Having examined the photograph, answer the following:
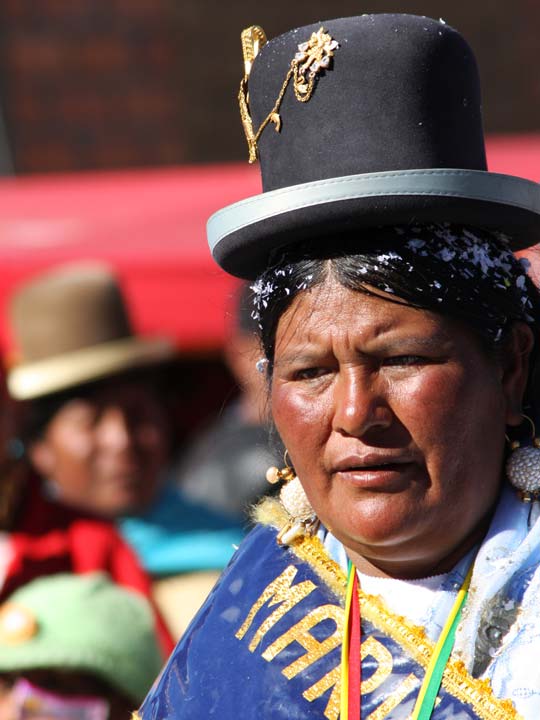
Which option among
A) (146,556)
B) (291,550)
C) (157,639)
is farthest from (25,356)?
(291,550)

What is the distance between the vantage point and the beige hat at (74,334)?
5387 mm

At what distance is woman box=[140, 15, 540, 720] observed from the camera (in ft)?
6.31

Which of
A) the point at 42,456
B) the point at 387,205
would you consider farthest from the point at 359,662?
the point at 42,456

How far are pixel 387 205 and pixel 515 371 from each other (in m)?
0.39

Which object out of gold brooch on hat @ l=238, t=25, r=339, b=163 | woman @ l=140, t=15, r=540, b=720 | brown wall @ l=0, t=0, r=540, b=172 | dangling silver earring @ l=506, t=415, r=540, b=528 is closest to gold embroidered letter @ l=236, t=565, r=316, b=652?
woman @ l=140, t=15, r=540, b=720

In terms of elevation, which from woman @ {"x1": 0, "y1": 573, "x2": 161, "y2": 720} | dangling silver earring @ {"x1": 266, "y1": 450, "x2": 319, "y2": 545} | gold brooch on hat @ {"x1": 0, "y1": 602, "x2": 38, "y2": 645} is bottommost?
woman @ {"x1": 0, "y1": 573, "x2": 161, "y2": 720}

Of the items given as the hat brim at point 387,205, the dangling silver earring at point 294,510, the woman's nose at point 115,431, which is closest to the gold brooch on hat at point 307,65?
the hat brim at point 387,205

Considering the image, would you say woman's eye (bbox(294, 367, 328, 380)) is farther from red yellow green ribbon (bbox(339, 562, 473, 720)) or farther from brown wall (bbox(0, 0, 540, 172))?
brown wall (bbox(0, 0, 540, 172))

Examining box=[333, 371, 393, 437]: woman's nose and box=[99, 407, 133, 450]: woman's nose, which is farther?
box=[99, 407, 133, 450]: woman's nose

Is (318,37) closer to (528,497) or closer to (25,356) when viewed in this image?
(528,497)

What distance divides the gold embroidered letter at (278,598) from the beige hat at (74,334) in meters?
3.26

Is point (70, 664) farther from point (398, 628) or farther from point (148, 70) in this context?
point (148, 70)

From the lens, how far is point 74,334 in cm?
555

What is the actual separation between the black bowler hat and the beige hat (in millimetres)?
3400
